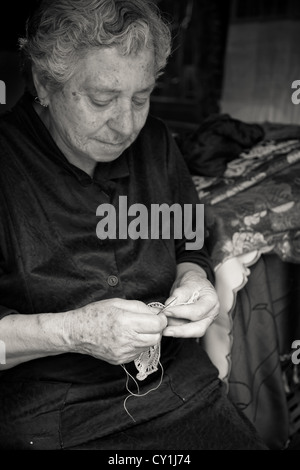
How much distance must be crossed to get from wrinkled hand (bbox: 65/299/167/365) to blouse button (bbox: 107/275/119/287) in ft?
0.55

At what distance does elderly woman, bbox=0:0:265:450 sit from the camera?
1231 mm

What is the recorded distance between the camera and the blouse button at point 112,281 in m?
1.37

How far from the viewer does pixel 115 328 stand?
46.1 inches

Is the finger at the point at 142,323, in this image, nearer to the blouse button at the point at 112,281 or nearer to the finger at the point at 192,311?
the finger at the point at 192,311

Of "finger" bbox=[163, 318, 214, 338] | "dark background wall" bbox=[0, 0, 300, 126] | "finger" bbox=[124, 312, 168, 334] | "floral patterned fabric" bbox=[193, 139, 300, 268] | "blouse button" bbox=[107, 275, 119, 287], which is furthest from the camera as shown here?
"dark background wall" bbox=[0, 0, 300, 126]

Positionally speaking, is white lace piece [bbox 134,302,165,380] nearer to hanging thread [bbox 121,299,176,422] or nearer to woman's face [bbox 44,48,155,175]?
hanging thread [bbox 121,299,176,422]

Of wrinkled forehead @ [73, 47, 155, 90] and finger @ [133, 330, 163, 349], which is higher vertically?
wrinkled forehead @ [73, 47, 155, 90]

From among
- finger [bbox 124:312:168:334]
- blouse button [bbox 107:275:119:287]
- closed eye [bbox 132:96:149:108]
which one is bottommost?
blouse button [bbox 107:275:119:287]

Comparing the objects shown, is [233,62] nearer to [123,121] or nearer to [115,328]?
[123,121]

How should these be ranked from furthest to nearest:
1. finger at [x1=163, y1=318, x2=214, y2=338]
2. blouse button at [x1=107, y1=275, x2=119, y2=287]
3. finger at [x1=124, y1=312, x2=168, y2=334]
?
blouse button at [x1=107, y1=275, x2=119, y2=287] → finger at [x1=163, y1=318, x2=214, y2=338] → finger at [x1=124, y1=312, x2=168, y2=334]

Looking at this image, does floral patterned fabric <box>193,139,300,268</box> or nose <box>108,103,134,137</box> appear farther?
floral patterned fabric <box>193,139,300,268</box>

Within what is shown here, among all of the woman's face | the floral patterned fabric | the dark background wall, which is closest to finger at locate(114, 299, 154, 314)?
the woman's face

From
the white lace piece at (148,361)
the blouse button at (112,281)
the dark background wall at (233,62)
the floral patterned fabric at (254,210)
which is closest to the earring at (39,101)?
the blouse button at (112,281)

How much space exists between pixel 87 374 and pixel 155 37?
0.87 m
